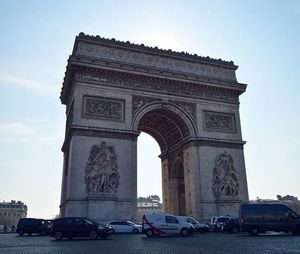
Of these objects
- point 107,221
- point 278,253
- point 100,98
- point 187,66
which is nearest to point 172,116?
point 187,66

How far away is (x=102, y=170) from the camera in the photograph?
24016mm

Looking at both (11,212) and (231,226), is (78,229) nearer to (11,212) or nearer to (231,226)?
(231,226)

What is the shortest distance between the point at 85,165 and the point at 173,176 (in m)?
11.4

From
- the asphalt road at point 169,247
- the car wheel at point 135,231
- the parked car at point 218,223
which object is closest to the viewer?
the asphalt road at point 169,247

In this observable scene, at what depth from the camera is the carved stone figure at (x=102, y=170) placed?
921 inches

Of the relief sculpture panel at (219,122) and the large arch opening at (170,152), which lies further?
the large arch opening at (170,152)

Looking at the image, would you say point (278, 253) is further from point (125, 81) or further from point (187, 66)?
point (187, 66)

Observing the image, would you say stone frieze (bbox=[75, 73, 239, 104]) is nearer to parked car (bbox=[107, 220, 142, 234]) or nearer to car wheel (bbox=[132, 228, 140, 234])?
parked car (bbox=[107, 220, 142, 234])

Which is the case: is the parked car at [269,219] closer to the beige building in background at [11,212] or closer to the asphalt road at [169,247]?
the asphalt road at [169,247]

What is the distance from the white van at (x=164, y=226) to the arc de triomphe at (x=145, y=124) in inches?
183

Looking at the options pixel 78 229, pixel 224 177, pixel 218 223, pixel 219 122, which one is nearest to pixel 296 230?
pixel 218 223

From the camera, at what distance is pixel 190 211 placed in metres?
27.0

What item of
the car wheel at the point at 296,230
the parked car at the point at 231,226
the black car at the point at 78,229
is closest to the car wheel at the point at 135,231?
the black car at the point at 78,229

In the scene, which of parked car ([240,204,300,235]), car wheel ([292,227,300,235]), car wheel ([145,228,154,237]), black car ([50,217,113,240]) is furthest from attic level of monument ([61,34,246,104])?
car wheel ([292,227,300,235])
